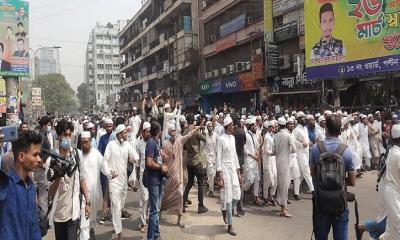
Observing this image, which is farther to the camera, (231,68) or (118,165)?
(231,68)

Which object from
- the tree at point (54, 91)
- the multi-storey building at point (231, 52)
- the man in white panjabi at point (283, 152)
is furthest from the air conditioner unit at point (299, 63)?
the tree at point (54, 91)

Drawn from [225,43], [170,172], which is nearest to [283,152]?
[170,172]

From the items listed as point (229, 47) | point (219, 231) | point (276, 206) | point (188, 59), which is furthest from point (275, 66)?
point (219, 231)

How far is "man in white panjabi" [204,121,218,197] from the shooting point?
9.62 m

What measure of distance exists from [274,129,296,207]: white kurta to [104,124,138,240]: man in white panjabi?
9.96ft

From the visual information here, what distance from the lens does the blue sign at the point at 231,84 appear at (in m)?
27.6

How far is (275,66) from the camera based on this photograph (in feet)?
77.2

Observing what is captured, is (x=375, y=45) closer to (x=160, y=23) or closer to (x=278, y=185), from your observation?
(x=278, y=185)

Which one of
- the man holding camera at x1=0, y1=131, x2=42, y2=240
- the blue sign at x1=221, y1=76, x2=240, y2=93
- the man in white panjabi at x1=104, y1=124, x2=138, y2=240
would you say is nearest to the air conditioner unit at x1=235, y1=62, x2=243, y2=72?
the blue sign at x1=221, y1=76, x2=240, y2=93

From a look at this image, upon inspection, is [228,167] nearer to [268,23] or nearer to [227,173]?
[227,173]

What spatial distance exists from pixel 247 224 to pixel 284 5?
Answer: 58.7ft

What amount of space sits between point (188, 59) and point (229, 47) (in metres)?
6.98

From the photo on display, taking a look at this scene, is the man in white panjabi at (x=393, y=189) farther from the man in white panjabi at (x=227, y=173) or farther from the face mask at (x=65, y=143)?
the face mask at (x=65, y=143)

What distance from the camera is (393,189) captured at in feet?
14.9
